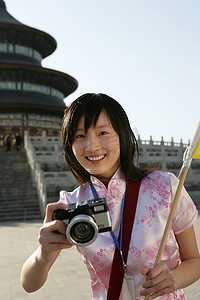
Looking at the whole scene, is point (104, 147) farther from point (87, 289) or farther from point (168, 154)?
point (168, 154)

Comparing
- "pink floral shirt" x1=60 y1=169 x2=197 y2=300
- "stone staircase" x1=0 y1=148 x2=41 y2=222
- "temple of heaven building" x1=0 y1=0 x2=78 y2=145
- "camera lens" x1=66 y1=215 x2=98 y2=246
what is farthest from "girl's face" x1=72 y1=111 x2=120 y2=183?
"temple of heaven building" x1=0 y1=0 x2=78 y2=145

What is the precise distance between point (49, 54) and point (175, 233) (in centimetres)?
3571

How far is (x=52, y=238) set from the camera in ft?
4.96

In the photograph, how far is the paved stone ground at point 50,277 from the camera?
4.40m

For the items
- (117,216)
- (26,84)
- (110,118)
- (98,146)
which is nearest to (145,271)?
(117,216)

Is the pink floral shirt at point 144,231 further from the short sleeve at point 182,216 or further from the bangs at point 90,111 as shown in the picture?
the bangs at point 90,111

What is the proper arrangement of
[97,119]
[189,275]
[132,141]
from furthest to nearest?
[132,141] → [97,119] → [189,275]

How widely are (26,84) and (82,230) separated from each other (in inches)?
1177


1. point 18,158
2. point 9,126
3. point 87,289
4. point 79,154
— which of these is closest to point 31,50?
point 9,126

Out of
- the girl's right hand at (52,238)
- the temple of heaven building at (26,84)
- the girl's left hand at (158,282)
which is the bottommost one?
the girl's left hand at (158,282)

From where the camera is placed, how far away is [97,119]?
1767 mm

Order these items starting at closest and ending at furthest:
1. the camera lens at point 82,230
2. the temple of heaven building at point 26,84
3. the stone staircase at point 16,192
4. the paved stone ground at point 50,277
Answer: the camera lens at point 82,230
the paved stone ground at point 50,277
the stone staircase at point 16,192
the temple of heaven building at point 26,84

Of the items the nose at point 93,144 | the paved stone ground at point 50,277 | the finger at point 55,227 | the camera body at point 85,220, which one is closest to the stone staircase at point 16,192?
the paved stone ground at point 50,277

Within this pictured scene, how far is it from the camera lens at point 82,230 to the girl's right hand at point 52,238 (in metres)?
0.11
